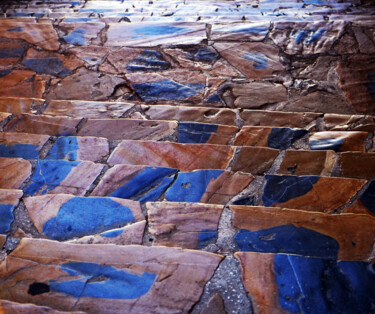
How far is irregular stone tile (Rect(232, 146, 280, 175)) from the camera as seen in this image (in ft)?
5.24

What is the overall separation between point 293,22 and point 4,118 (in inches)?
87.3

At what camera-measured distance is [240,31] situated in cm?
279

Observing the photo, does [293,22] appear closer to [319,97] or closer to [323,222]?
[319,97]

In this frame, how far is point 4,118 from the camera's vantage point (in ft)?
6.66

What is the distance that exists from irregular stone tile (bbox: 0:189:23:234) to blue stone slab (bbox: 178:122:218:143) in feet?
2.77

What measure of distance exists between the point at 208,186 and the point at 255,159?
12.4 inches

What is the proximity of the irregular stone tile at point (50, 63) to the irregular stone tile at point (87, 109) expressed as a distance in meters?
0.41

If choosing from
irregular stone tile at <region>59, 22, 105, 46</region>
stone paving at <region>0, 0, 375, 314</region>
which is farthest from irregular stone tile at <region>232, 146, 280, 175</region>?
irregular stone tile at <region>59, 22, 105, 46</region>

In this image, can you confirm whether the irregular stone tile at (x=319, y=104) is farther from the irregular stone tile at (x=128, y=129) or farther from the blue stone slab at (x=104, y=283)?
the blue stone slab at (x=104, y=283)

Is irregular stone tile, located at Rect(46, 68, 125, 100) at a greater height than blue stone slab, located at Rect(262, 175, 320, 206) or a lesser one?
lesser

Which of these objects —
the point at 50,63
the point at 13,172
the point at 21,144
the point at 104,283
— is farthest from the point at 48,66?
the point at 104,283

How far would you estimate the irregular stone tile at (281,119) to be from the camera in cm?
207

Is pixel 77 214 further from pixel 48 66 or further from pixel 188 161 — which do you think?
pixel 48 66

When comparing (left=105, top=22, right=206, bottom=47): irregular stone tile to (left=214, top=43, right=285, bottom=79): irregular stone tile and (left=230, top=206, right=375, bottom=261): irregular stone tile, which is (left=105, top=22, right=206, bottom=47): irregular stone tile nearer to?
(left=214, top=43, right=285, bottom=79): irregular stone tile
